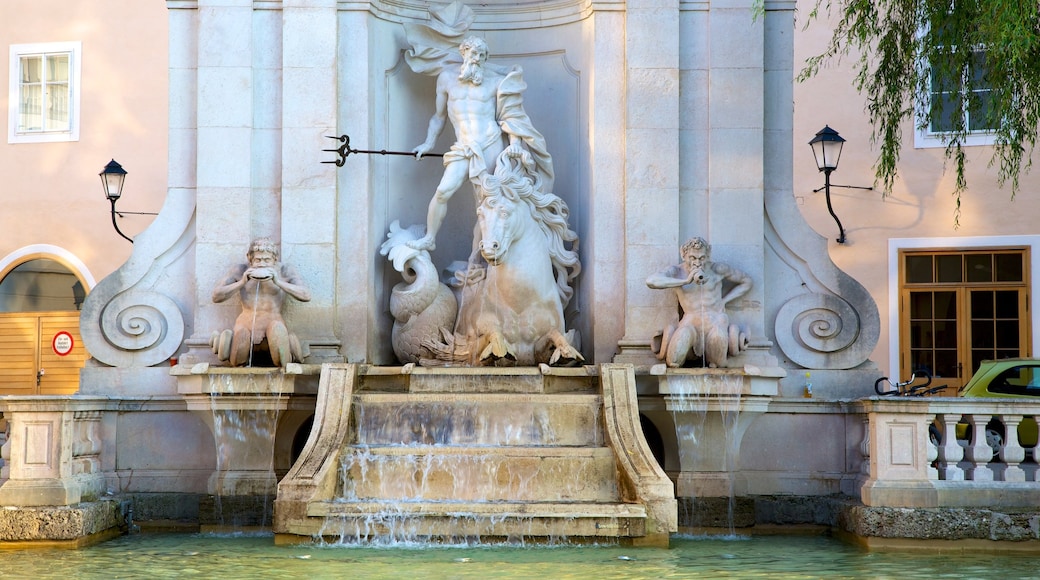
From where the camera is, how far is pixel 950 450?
897cm

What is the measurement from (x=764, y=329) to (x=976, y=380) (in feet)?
11.2

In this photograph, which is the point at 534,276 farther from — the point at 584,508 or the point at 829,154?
the point at 829,154

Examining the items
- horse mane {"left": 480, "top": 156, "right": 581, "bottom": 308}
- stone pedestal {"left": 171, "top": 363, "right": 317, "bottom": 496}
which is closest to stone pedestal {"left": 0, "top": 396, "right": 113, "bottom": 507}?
stone pedestal {"left": 171, "top": 363, "right": 317, "bottom": 496}

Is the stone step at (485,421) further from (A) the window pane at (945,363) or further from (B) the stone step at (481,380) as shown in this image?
(A) the window pane at (945,363)

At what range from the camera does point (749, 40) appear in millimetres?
10703

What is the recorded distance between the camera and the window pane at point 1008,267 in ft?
61.4

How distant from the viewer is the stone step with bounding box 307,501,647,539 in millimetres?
7891

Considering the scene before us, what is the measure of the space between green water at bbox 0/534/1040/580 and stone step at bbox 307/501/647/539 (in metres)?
0.11

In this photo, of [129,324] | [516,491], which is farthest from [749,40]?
[129,324]

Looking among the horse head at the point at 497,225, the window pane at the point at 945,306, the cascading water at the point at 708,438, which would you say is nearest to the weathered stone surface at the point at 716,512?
the cascading water at the point at 708,438

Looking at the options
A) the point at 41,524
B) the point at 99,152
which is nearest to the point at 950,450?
the point at 41,524

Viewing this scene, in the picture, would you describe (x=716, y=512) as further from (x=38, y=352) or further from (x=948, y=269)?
(x=38, y=352)

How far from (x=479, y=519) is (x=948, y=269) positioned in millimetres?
12728

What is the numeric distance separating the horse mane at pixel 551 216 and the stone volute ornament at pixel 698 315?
1.05 m
